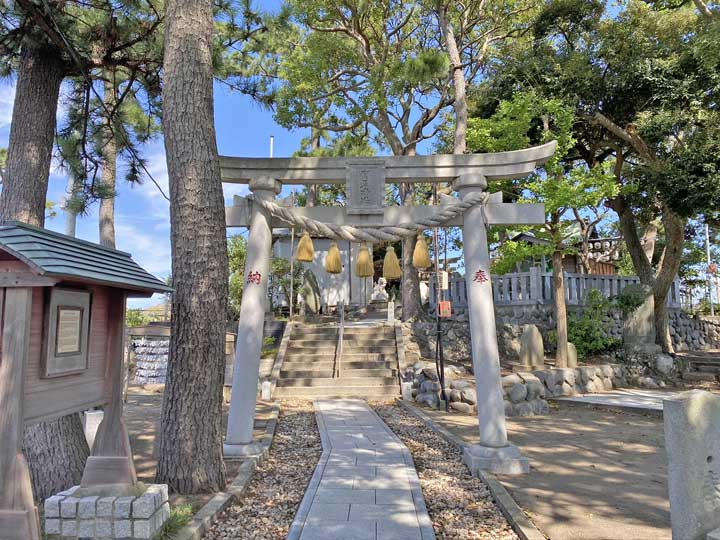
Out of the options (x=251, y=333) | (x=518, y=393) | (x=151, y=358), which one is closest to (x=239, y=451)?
(x=251, y=333)

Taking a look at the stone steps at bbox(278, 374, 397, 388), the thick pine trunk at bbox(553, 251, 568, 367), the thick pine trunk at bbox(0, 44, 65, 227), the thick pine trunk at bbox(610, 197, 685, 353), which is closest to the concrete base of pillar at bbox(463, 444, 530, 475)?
the thick pine trunk at bbox(0, 44, 65, 227)

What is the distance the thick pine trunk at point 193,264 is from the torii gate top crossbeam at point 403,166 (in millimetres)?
1220

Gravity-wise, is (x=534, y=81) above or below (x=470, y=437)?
above

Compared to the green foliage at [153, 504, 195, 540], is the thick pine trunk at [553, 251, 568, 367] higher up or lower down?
higher up

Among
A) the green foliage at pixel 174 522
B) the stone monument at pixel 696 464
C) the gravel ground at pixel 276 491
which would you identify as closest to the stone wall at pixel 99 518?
the green foliage at pixel 174 522

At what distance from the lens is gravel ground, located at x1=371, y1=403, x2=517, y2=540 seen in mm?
3600

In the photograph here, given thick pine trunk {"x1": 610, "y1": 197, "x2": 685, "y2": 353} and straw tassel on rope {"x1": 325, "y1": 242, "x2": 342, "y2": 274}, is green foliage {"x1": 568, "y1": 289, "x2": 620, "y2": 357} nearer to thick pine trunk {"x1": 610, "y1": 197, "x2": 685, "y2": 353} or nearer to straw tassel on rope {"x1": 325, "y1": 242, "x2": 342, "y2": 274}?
thick pine trunk {"x1": 610, "y1": 197, "x2": 685, "y2": 353}

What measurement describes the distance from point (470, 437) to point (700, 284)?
25.1 m

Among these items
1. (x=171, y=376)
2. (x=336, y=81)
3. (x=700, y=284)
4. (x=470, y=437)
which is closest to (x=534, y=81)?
(x=336, y=81)

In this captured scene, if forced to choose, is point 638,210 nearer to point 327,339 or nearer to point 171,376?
point 327,339

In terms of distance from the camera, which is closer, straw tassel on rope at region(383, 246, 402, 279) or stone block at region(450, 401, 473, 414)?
straw tassel on rope at region(383, 246, 402, 279)

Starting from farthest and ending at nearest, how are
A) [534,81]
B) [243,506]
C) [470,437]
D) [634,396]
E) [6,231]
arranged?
[534,81] → [634,396] → [470,437] → [243,506] → [6,231]

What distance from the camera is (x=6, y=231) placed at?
2.50 metres

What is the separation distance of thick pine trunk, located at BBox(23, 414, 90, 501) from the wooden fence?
12.1m
